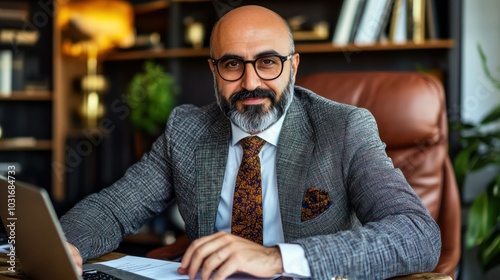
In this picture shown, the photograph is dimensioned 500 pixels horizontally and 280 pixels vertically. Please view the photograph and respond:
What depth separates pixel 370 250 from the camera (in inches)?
42.5

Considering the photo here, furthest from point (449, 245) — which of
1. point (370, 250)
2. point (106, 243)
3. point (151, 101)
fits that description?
point (151, 101)

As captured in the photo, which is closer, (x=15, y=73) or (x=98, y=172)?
(x=15, y=73)

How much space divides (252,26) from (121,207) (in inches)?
20.9

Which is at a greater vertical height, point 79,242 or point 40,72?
point 40,72

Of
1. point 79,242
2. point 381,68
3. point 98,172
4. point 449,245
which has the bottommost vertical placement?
point 98,172

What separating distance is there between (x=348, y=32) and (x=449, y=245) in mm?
1496

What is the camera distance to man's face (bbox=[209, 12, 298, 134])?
59.1 inches

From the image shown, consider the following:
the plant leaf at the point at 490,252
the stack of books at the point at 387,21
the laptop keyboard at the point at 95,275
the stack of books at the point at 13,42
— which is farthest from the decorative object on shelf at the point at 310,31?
the laptop keyboard at the point at 95,275

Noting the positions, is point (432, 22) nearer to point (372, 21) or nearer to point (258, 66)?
point (372, 21)

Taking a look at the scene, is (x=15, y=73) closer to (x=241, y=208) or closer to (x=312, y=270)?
(x=241, y=208)

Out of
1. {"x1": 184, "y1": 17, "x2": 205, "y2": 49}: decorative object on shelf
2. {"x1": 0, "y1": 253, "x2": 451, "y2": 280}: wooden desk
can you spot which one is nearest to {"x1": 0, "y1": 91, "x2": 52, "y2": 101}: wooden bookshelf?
{"x1": 184, "y1": 17, "x2": 205, "y2": 49}: decorative object on shelf

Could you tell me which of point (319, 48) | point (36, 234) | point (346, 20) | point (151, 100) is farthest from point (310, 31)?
point (36, 234)

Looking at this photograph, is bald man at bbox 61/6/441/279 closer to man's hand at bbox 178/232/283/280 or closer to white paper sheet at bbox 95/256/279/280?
white paper sheet at bbox 95/256/279/280

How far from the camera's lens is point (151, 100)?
12.1 ft
